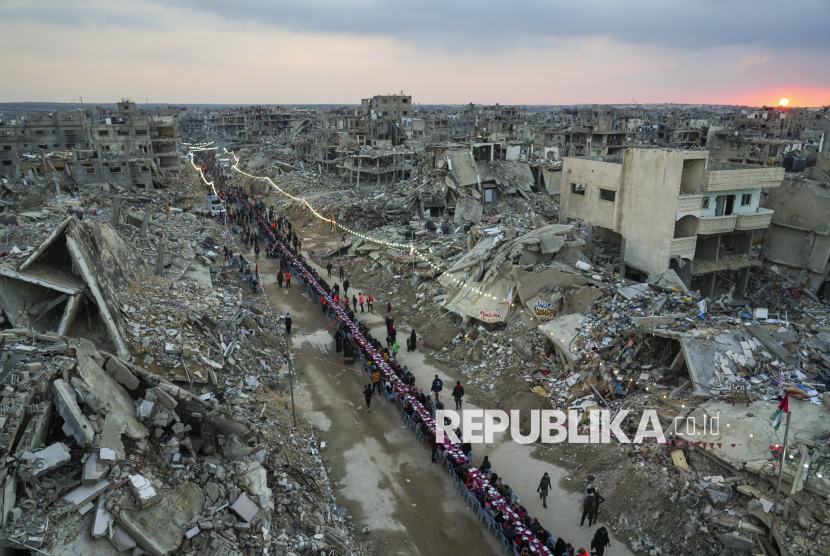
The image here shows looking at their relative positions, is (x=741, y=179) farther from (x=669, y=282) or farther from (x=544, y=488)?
(x=544, y=488)

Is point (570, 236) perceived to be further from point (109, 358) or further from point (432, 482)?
point (109, 358)

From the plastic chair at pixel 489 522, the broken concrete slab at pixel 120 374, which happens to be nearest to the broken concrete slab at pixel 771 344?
the plastic chair at pixel 489 522

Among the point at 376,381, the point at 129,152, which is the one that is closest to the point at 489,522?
the point at 376,381

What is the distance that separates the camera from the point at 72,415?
30.6 ft

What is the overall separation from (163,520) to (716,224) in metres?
23.2

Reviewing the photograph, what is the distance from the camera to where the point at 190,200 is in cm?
4725

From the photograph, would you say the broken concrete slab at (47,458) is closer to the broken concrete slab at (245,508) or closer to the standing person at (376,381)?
the broken concrete slab at (245,508)

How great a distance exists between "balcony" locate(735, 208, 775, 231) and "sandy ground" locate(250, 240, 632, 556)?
14.8m

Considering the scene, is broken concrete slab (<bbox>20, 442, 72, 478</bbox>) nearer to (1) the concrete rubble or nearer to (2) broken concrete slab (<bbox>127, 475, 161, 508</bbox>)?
(1) the concrete rubble

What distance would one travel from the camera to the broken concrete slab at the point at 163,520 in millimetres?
8312

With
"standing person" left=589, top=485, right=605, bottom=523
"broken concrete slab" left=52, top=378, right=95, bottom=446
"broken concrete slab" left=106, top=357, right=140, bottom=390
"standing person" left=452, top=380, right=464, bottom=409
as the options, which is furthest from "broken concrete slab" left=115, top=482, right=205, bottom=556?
"standing person" left=452, top=380, right=464, bottom=409

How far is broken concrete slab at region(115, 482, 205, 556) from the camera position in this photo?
831 centimetres

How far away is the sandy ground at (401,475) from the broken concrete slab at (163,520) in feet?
14.1

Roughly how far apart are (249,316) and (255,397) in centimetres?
614
